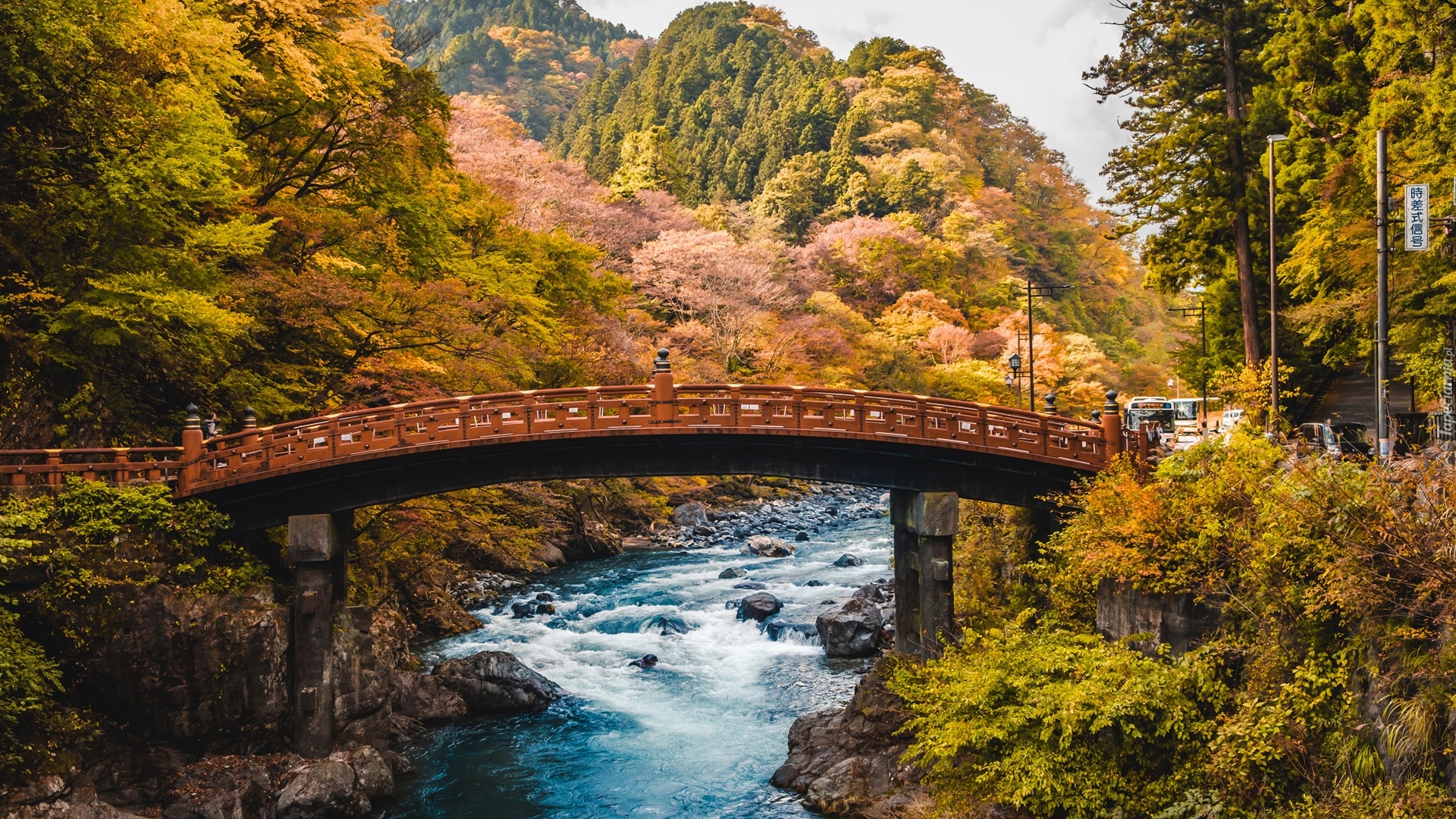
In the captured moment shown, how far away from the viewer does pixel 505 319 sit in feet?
97.2

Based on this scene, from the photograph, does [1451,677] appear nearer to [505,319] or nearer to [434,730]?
[434,730]

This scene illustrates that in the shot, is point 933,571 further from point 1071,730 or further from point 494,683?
point 494,683

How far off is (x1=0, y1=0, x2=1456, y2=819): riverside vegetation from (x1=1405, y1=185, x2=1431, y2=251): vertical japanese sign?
437cm

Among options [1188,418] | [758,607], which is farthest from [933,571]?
[1188,418]

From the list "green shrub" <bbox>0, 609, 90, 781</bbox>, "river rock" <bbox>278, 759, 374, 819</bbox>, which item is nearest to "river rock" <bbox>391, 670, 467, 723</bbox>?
"river rock" <bbox>278, 759, 374, 819</bbox>

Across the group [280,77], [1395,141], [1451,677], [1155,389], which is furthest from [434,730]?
[1155,389]

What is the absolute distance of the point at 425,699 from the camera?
2273 cm

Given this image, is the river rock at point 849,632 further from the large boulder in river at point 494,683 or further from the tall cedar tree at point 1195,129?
the tall cedar tree at point 1195,129

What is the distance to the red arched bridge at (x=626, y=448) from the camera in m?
19.8

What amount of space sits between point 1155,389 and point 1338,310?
41.5 m

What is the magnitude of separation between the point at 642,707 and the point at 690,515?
22307mm

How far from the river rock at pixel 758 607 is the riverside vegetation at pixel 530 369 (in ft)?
20.2

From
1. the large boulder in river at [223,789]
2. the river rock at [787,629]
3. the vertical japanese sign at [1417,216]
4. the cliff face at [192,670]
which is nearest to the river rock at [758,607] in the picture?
the river rock at [787,629]

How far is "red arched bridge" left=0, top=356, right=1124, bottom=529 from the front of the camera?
19750 millimetres
